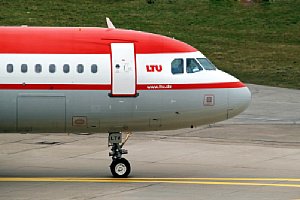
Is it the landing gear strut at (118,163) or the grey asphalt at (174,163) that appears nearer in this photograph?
the grey asphalt at (174,163)

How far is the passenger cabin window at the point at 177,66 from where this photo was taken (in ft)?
93.7

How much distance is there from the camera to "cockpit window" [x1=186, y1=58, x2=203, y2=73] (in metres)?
28.8

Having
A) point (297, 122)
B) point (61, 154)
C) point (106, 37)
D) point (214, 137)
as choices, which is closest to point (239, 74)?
point (297, 122)

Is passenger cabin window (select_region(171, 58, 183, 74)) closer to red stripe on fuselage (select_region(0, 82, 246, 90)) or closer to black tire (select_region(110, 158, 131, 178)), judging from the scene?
red stripe on fuselage (select_region(0, 82, 246, 90))

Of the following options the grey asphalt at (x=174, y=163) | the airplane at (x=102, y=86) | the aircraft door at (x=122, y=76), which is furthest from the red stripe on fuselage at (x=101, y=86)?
the grey asphalt at (x=174, y=163)

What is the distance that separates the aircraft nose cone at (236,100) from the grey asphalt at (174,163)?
176cm

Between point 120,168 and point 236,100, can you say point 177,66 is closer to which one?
point 236,100

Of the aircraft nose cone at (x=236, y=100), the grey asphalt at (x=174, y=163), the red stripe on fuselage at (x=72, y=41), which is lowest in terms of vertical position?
the grey asphalt at (x=174, y=163)

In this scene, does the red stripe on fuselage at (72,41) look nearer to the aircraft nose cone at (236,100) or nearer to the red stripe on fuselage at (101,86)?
the red stripe on fuselage at (101,86)

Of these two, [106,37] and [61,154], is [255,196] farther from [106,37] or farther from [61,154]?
[61,154]

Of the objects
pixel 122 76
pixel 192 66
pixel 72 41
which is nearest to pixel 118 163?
pixel 122 76

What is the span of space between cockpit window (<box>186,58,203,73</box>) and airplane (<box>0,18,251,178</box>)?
3 centimetres

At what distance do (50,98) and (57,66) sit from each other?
0.82 metres

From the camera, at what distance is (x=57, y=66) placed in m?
28.0
